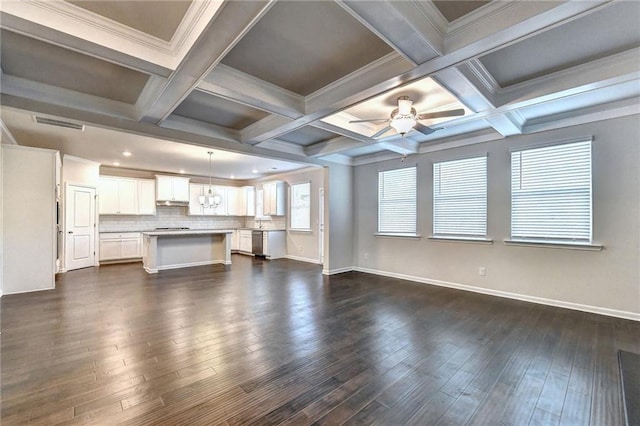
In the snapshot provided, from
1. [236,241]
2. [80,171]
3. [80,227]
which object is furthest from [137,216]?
[236,241]

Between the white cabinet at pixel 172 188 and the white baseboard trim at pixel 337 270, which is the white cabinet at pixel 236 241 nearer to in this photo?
the white cabinet at pixel 172 188

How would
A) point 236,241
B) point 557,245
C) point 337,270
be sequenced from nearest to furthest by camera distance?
point 557,245 < point 337,270 < point 236,241

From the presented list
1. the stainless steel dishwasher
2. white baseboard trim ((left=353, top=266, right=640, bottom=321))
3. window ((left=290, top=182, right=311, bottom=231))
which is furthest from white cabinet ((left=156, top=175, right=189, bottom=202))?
white baseboard trim ((left=353, top=266, right=640, bottom=321))

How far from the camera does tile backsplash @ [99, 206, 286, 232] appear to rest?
7.95 meters

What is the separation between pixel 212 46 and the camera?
2.14 m

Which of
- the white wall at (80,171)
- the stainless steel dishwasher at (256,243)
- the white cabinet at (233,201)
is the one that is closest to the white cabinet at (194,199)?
the white cabinet at (233,201)

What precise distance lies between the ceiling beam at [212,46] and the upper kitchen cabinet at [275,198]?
557 centimetres

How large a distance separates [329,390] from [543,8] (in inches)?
117

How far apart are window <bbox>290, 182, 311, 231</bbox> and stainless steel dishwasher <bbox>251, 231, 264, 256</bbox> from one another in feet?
3.60

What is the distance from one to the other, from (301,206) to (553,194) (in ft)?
19.7

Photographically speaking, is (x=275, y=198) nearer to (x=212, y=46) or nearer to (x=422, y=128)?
(x=422, y=128)

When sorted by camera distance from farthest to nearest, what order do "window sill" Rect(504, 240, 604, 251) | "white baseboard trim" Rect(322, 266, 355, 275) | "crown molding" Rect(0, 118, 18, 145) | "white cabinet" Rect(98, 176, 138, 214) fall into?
1. "white cabinet" Rect(98, 176, 138, 214)
2. "white baseboard trim" Rect(322, 266, 355, 275)
3. "crown molding" Rect(0, 118, 18, 145)
4. "window sill" Rect(504, 240, 604, 251)

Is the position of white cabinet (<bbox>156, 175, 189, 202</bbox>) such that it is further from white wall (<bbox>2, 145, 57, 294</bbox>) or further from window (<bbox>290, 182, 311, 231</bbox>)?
white wall (<bbox>2, 145, 57, 294</bbox>)

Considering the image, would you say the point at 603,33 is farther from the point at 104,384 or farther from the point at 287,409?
the point at 104,384
